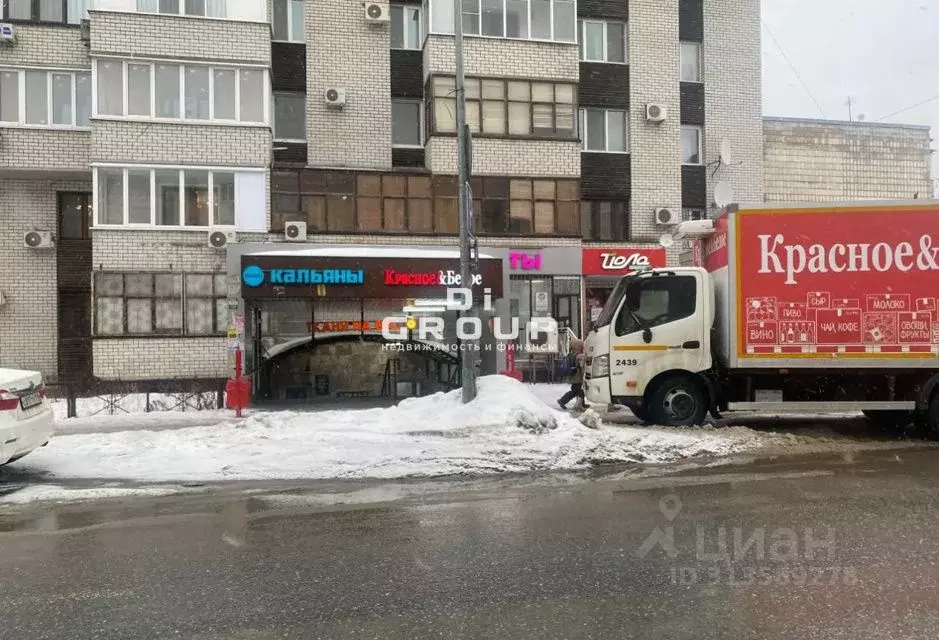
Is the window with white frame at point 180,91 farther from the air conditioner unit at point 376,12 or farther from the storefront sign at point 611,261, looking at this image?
the storefront sign at point 611,261

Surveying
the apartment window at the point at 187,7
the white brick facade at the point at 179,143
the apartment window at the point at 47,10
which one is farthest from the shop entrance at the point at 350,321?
the apartment window at the point at 47,10

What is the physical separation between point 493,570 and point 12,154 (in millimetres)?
19864

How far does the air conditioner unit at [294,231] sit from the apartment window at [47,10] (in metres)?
8.04

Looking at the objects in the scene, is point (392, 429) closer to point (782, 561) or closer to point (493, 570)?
point (493, 570)

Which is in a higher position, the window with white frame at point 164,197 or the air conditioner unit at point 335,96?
the air conditioner unit at point 335,96

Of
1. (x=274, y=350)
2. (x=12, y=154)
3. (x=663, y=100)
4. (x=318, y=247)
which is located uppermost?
(x=663, y=100)

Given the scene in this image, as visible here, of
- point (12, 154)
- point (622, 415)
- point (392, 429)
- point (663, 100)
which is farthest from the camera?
point (663, 100)

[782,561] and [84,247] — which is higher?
[84,247]

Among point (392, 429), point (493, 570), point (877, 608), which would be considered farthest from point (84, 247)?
point (877, 608)

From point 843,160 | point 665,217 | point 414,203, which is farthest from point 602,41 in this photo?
point 843,160

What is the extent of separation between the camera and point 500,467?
8500 mm

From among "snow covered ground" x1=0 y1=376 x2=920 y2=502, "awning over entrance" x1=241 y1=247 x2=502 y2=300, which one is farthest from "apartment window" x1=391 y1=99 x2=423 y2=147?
"snow covered ground" x1=0 y1=376 x2=920 y2=502

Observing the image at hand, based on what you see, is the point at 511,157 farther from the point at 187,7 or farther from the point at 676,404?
the point at 676,404

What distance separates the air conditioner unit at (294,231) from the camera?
19.4m
